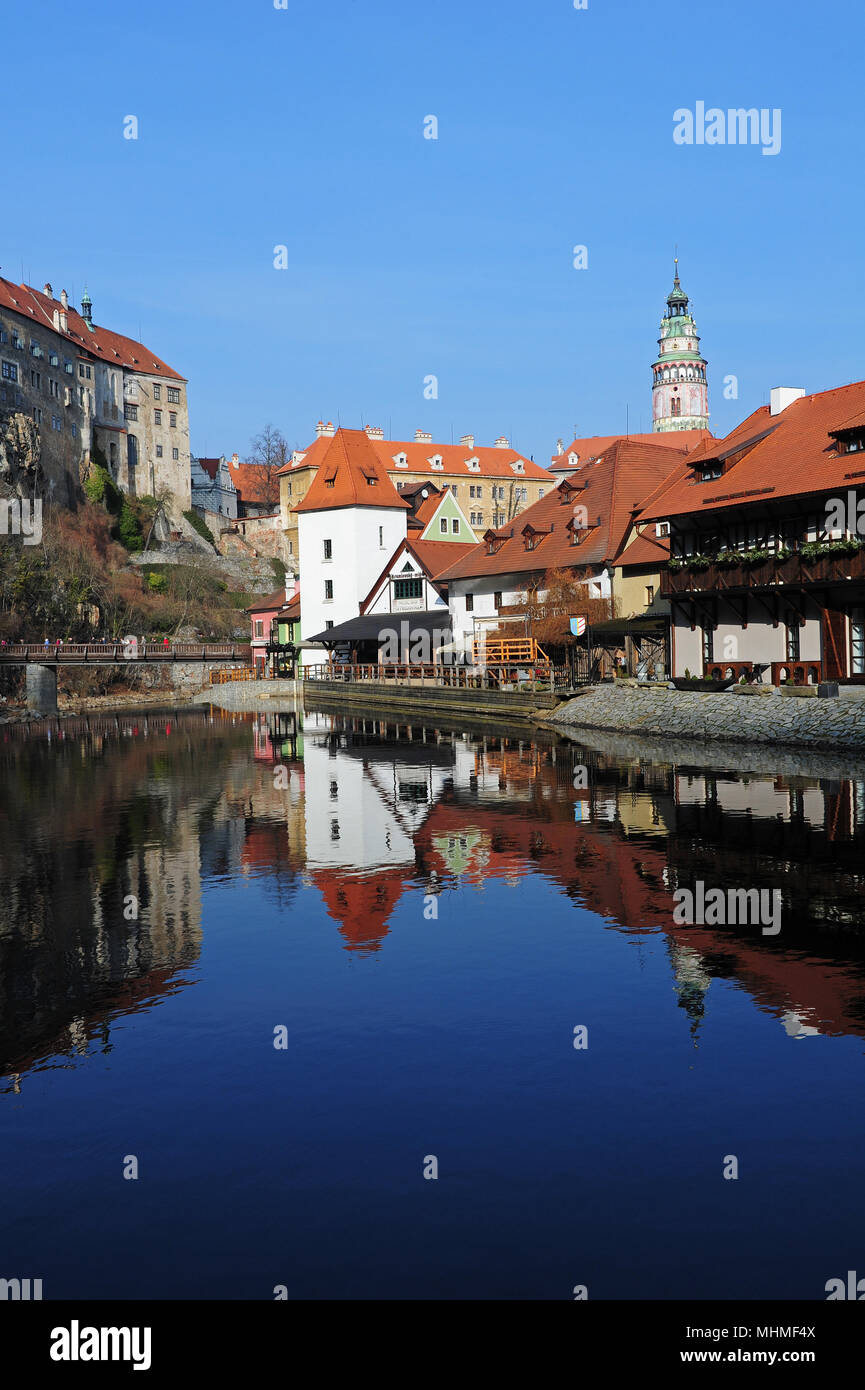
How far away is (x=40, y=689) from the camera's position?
71.8 m

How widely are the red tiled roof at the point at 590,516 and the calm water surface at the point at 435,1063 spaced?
36.6m

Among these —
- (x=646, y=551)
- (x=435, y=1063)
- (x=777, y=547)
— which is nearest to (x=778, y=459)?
(x=777, y=547)

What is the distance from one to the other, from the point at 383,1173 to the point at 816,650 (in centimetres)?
3369

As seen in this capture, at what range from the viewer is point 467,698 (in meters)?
55.0


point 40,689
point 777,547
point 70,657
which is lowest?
point 40,689

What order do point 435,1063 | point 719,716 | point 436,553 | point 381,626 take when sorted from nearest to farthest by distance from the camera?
point 435,1063
point 719,716
point 381,626
point 436,553

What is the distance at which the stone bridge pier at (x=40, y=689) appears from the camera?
71.1m

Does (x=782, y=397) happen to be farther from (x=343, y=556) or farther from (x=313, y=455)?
(x=313, y=455)

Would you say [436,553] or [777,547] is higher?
[436,553]

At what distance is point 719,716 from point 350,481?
5244 centimetres

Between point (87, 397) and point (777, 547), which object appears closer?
point (777, 547)

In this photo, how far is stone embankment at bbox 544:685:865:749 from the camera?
108 ft

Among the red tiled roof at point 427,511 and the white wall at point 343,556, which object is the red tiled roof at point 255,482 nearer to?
the white wall at point 343,556
